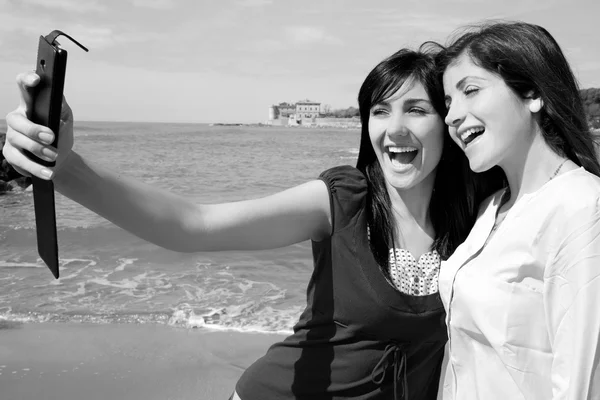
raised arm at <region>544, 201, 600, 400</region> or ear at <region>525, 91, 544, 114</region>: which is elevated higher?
ear at <region>525, 91, 544, 114</region>

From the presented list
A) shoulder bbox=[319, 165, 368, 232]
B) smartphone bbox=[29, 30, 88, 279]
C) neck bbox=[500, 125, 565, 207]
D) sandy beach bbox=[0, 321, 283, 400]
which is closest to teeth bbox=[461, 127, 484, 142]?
neck bbox=[500, 125, 565, 207]

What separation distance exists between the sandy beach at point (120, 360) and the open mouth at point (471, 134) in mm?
3519

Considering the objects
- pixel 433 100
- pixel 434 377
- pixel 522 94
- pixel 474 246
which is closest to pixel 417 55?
pixel 433 100

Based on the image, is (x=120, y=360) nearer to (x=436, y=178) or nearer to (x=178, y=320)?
(x=178, y=320)

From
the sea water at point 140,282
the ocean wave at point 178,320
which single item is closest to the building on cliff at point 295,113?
the sea water at point 140,282

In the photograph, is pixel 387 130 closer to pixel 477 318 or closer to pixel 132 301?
pixel 477 318

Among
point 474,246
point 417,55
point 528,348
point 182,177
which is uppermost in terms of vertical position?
point 417,55

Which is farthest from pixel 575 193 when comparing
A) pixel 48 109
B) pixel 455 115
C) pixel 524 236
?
pixel 48 109

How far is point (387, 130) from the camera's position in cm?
236

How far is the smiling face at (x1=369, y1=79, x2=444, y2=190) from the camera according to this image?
2340 mm

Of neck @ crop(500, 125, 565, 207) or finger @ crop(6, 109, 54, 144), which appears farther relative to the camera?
neck @ crop(500, 125, 565, 207)

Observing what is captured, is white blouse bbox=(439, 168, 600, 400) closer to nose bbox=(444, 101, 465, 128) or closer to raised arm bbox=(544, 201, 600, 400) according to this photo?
raised arm bbox=(544, 201, 600, 400)

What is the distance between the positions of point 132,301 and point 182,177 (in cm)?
1510

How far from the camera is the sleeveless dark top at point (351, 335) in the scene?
210 cm
